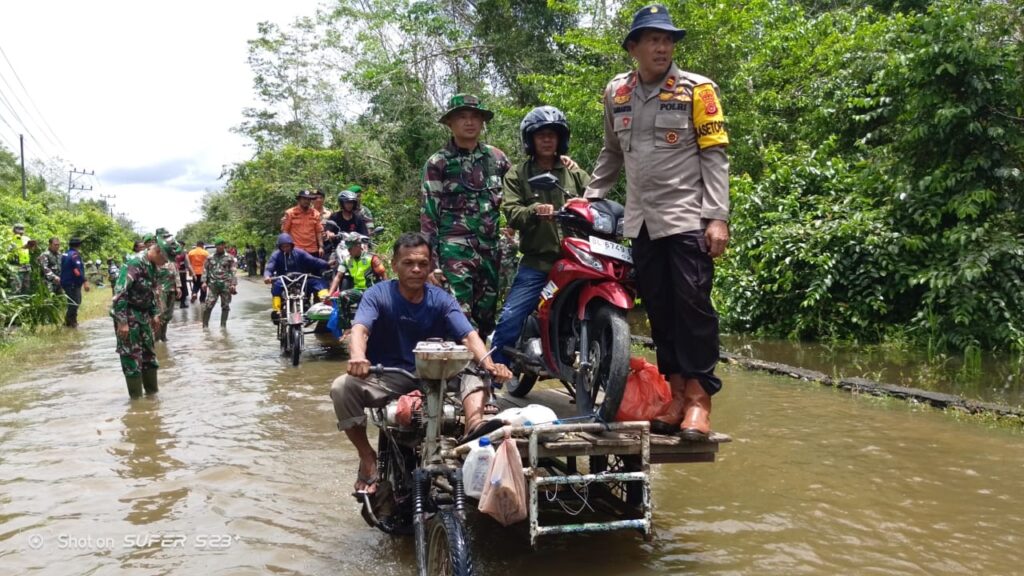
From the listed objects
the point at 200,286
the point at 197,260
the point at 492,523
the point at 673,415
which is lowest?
the point at 492,523

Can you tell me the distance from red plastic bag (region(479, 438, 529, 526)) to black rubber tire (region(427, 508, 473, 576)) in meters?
0.13

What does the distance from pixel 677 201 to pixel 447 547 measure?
6.56ft

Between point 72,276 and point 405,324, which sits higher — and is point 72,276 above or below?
above

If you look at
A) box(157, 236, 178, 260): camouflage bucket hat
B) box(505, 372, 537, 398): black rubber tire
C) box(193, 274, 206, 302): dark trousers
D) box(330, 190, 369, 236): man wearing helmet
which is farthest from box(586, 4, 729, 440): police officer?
box(193, 274, 206, 302): dark trousers

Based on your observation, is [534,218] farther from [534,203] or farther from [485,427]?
[485,427]

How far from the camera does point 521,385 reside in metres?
5.88

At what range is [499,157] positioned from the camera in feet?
19.5

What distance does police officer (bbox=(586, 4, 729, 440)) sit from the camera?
13.0 feet

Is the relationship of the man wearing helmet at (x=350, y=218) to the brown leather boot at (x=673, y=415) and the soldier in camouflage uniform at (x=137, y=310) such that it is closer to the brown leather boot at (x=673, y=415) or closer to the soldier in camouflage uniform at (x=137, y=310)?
the soldier in camouflage uniform at (x=137, y=310)

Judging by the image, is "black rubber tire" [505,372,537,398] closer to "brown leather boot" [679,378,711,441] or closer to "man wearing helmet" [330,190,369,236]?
"brown leather boot" [679,378,711,441]

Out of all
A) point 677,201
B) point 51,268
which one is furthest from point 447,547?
point 51,268

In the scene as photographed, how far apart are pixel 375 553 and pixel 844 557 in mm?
2380

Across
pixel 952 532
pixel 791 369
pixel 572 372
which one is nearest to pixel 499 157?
pixel 572 372

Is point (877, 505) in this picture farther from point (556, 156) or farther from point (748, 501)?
point (556, 156)
